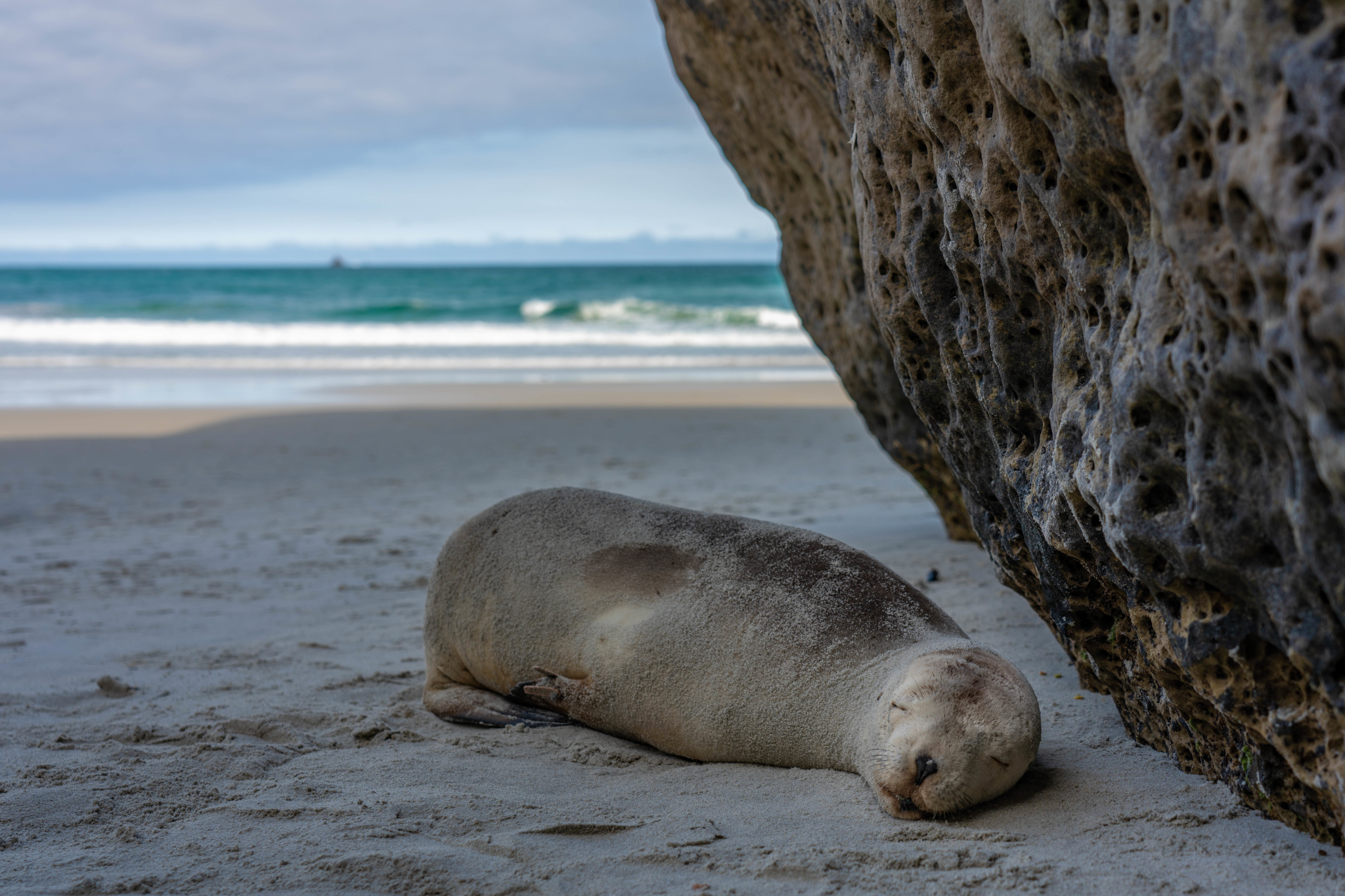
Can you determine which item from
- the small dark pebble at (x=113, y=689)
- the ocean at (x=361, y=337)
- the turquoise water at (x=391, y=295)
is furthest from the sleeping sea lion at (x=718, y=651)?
the turquoise water at (x=391, y=295)

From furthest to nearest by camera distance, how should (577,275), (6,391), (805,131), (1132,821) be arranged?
(577,275) → (6,391) → (805,131) → (1132,821)

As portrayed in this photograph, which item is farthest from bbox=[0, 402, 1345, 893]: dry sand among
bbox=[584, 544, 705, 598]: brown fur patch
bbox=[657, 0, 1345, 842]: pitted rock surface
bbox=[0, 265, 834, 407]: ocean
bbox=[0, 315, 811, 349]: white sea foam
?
bbox=[0, 315, 811, 349]: white sea foam

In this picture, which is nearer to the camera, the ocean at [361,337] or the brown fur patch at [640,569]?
the brown fur patch at [640,569]

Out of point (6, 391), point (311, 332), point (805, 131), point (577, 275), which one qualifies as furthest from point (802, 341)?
point (577, 275)

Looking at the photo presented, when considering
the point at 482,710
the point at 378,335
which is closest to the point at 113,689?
the point at 482,710

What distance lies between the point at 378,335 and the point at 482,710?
73.9ft

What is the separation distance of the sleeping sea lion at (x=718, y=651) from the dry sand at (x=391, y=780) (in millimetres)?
93

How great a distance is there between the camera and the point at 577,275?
170 ft

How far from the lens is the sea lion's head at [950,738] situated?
2.38 metres

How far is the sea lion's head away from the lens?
7.80 ft

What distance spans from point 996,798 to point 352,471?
673cm

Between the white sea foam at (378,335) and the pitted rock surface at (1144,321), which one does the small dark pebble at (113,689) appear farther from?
the white sea foam at (378,335)

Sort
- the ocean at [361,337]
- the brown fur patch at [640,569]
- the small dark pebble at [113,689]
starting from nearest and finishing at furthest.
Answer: the brown fur patch at [640,569], the small dark pebble at [113,689], the ocean at [361,337]

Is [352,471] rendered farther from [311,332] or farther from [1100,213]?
[311,332]
